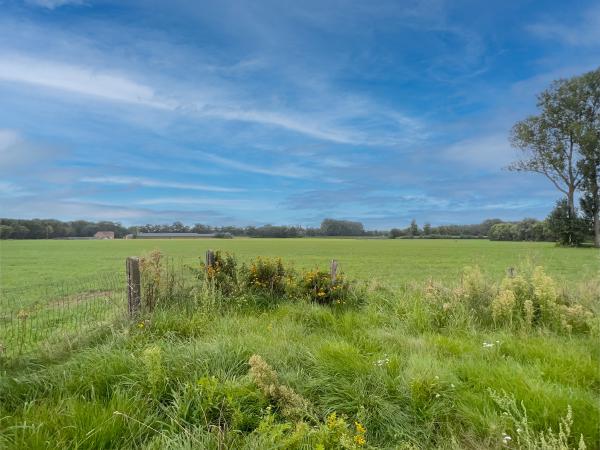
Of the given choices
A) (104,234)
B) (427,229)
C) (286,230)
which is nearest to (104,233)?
(104,234)

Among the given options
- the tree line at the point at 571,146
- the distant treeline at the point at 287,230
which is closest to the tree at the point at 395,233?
the distant treeline at the point at 287,230

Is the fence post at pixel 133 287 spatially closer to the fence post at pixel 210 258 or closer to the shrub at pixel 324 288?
the fence post at pixel 210 258

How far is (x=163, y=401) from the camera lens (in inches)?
137

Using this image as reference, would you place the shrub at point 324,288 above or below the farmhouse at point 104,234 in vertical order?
below

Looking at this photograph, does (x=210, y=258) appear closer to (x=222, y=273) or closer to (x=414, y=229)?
(x=222, y=273)

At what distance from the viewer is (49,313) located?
29.0ft

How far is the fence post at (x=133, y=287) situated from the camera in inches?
233

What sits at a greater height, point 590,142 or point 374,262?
point 590,142

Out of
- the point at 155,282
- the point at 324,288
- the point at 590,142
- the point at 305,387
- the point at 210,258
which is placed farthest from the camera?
the point at 590,142

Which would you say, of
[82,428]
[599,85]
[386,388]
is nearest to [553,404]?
[386,388]

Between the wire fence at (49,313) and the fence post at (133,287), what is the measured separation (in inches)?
6.9

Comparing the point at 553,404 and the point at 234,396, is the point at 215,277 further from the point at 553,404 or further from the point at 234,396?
the point at 553,404

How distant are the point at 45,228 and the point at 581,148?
117478 millimetres

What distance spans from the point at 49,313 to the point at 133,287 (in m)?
4.70
